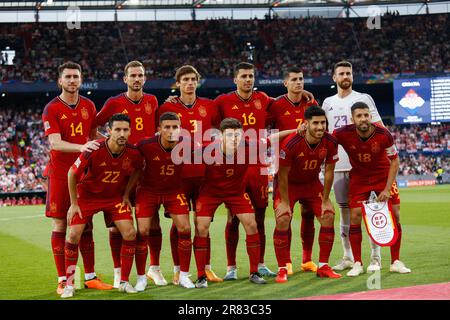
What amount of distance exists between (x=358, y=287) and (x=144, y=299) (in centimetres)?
212

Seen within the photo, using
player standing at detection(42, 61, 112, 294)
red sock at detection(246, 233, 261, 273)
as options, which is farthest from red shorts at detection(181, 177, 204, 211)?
player standing at detection(42, 61, 112, 294)

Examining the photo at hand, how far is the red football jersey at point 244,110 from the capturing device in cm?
766

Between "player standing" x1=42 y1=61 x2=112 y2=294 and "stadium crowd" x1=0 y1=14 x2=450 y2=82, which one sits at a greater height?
"stadium crowd" x1=0 y1=14 x2=450 y2=82

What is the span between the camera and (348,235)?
26.4 feet

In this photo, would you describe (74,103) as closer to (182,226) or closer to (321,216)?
(182,226)

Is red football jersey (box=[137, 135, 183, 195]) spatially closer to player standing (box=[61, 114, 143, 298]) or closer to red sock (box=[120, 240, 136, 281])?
player standing (box=[61, 114, 143, 298])

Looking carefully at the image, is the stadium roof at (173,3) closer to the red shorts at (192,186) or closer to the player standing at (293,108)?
the player standing at (293,108)

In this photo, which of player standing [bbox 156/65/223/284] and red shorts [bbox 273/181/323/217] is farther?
red shorts [bbox 273/181/323/217]

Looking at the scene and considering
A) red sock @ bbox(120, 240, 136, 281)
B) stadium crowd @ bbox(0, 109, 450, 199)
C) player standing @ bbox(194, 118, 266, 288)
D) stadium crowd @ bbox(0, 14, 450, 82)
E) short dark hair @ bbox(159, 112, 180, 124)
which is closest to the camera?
red sock @ bbox(120, 240, 136, 281)

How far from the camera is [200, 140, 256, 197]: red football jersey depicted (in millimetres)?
7062

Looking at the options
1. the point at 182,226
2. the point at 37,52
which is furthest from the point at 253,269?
the point at 37,52

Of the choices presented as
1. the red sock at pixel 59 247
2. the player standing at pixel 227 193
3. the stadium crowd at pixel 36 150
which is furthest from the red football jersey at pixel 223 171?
the stadium crowd at pixel 36 150

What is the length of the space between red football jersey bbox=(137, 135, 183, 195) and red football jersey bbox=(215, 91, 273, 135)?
3.31 feet

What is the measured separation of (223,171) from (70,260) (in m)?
1.90
